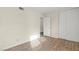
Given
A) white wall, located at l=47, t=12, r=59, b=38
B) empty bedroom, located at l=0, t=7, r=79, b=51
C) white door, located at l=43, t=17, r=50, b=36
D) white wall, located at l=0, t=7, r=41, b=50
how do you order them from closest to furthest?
empty bedroom, located at l=0, t=7, r=79, b=51 < white door, located at l=43, t=17, r=50, b=36 < white wall, located at l=47, t=12, r=59, b=38 < white wall, located at l=0, t=7, r=41, b=50

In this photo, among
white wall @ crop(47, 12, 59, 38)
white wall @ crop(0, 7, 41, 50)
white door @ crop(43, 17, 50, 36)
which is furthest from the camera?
white wall @ crop(0, 7, 41, 50)

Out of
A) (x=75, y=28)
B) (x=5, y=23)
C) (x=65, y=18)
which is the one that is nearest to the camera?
(x=65, y=18)

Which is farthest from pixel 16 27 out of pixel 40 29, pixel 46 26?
pixel 46 26

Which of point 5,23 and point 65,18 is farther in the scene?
point 5,23

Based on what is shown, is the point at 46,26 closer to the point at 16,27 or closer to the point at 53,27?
the point at 53,27

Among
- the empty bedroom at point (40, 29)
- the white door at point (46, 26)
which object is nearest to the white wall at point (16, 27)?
the empty bedroom at point (40, 29)

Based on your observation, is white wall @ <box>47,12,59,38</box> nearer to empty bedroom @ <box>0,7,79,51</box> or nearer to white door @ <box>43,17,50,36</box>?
empty bedroom @ <box>0,7,79,51</box>

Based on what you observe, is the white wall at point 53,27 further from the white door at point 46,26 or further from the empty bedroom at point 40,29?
the white door at point 46,26

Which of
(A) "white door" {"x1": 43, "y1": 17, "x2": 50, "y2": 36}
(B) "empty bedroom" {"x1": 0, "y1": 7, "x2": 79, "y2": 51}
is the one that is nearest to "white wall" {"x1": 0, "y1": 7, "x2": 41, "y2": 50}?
(B) "empty bedroom" {"x1": 0, "y1": 7, "x2": 79, "y2": 51}
